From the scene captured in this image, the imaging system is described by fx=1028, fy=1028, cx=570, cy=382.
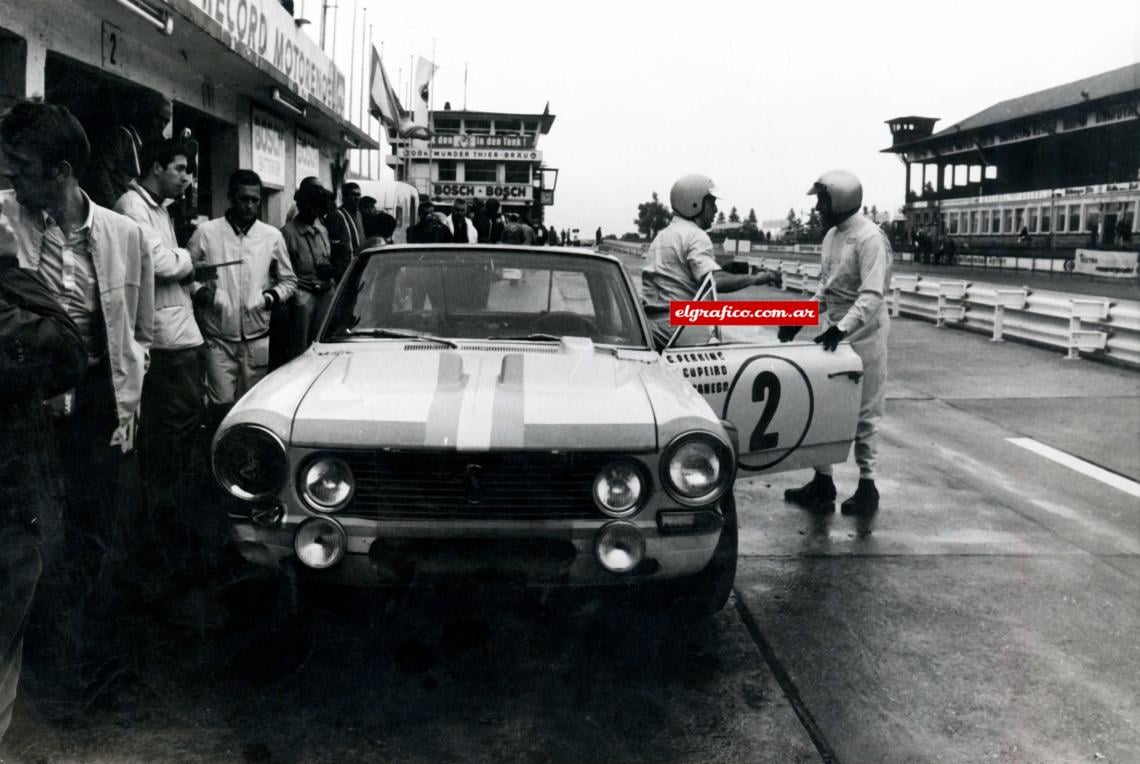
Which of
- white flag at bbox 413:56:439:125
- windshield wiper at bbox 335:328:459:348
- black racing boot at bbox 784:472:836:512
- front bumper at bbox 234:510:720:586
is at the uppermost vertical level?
white flag at bbox 413:56:439:125

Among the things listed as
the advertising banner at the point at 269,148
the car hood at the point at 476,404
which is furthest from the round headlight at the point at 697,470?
the advertising banner at the point at 269,148

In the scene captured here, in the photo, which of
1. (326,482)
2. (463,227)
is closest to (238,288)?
(326,482)

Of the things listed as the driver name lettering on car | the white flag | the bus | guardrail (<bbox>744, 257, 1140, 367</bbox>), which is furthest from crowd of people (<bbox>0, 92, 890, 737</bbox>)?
the bus

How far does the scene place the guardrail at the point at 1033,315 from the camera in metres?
11.6

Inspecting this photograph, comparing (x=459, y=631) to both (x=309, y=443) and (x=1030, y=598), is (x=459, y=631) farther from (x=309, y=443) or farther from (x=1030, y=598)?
(x=1030, y=598)

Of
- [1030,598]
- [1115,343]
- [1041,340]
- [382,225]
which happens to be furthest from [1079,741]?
[1041,340]

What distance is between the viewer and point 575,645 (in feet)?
11.9

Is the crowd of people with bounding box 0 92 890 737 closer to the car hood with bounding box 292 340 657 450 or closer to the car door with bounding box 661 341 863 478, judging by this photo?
the car door with bounding box 661 341 863 478

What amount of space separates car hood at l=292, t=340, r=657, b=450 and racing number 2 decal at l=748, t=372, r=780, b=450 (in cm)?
83

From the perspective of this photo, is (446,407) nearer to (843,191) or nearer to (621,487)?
(621,487)

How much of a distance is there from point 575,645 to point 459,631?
1.36 ft

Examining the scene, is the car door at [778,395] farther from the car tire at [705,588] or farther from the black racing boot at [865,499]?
the black racing boot at [865,499]

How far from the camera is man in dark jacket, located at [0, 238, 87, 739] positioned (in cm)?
223

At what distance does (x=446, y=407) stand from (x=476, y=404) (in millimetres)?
93
